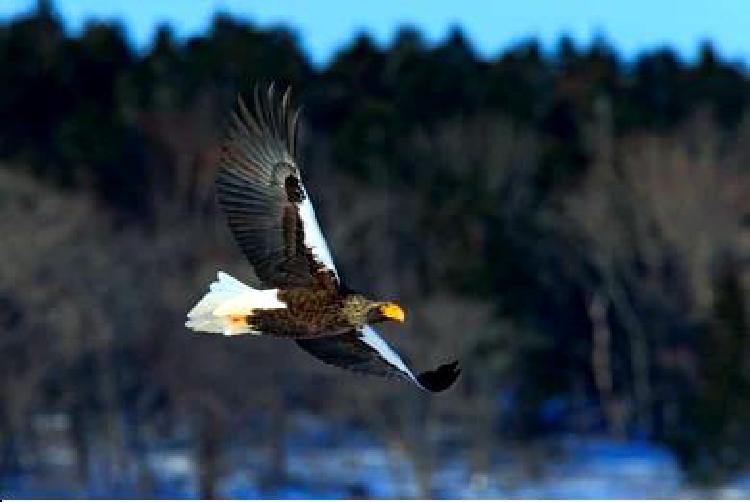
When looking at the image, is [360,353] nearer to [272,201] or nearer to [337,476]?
[272,201]

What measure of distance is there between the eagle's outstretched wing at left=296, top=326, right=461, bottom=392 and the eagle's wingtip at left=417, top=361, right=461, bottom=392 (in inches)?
7.3

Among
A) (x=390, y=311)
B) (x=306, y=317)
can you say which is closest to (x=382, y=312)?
(x=390, y=311)

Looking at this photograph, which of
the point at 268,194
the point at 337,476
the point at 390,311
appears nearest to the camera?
the point at 390,311

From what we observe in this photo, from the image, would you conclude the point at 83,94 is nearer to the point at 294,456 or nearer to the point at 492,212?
the point at 492,212

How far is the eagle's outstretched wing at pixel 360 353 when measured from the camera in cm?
454

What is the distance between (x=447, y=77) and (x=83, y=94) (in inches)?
196

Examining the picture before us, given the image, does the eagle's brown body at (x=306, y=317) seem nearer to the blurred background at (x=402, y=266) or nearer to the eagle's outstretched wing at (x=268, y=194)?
the eagle's outstretched wing at (x=268, y=194)

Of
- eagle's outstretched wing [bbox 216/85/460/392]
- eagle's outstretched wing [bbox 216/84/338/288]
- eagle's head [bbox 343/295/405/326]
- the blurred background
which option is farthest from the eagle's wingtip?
the blurred background

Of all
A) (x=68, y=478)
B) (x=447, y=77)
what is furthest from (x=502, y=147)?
(x=68, y=478)

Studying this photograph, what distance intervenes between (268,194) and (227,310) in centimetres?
41

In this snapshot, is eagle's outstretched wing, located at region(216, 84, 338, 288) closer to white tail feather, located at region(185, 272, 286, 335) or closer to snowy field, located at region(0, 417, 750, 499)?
white tail feather, located at region(185, 272, 286, 335)

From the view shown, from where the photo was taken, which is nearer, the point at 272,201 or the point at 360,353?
the point at 272,201

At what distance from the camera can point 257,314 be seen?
409 centimetres

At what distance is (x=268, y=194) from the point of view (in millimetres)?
4418
